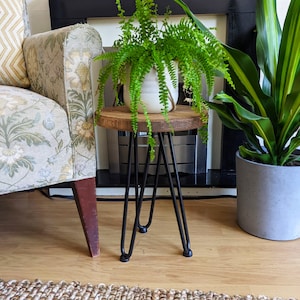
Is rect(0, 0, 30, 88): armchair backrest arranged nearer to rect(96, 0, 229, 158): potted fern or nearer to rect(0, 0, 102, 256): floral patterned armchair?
Answer: rect(0, 0, 102, 256): floral patterned armchair

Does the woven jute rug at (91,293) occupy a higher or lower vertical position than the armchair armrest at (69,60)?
lower

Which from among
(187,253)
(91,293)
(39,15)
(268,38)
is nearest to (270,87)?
(268,38)

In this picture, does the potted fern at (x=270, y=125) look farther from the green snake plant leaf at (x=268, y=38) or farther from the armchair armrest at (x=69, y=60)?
the armchair armrest at (x=69, y=60)

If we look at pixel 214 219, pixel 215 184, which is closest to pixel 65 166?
pixel 214 219

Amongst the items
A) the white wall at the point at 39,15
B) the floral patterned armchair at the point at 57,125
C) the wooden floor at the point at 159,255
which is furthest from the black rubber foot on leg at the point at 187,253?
the white wall at the point at 39,15

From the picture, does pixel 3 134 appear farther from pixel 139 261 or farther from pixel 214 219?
pixel 214 219

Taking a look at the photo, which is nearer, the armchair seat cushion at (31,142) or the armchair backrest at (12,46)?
the armchair seat cushion at (31,142)

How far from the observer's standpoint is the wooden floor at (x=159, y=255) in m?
0.84

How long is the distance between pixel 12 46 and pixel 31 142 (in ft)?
1.63

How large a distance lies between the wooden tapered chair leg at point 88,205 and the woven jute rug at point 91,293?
144 mm

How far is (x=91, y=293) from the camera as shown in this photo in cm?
79

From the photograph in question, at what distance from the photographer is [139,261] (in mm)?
925

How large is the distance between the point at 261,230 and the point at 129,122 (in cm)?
59

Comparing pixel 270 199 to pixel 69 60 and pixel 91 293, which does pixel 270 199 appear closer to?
pixel 91 293
